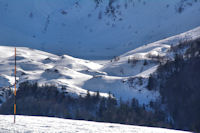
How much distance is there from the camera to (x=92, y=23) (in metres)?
86.9

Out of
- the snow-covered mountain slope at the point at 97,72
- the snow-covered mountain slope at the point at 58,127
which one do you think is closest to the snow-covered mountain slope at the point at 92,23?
the snow-covered mountain slope at the point at 97,72

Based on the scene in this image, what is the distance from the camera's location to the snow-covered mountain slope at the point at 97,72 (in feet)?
144

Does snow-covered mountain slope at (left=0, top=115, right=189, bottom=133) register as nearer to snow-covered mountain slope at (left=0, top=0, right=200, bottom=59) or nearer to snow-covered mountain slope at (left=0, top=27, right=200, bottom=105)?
snow-covered mountain slope at (left=0, top=27, right=200, bottom=105)

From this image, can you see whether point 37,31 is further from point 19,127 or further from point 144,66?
point 19,127

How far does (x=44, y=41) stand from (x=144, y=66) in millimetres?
38197

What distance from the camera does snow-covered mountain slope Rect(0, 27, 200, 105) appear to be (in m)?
44.0

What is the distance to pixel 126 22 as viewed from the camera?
83.6 metres

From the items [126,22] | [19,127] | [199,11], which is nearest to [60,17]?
[126,22]

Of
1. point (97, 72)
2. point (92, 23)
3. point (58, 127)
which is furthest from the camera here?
point (92, 23)

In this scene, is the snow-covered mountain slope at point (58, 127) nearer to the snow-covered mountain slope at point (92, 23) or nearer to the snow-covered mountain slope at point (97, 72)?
the snow-covered mountain slope at point (97, 72)

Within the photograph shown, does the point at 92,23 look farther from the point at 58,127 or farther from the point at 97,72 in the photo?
the point at 58,127

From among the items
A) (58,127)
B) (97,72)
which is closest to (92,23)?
(97,72)

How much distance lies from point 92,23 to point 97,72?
35.2 m

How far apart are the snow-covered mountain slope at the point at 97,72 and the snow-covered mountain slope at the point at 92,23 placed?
46.6 feet
